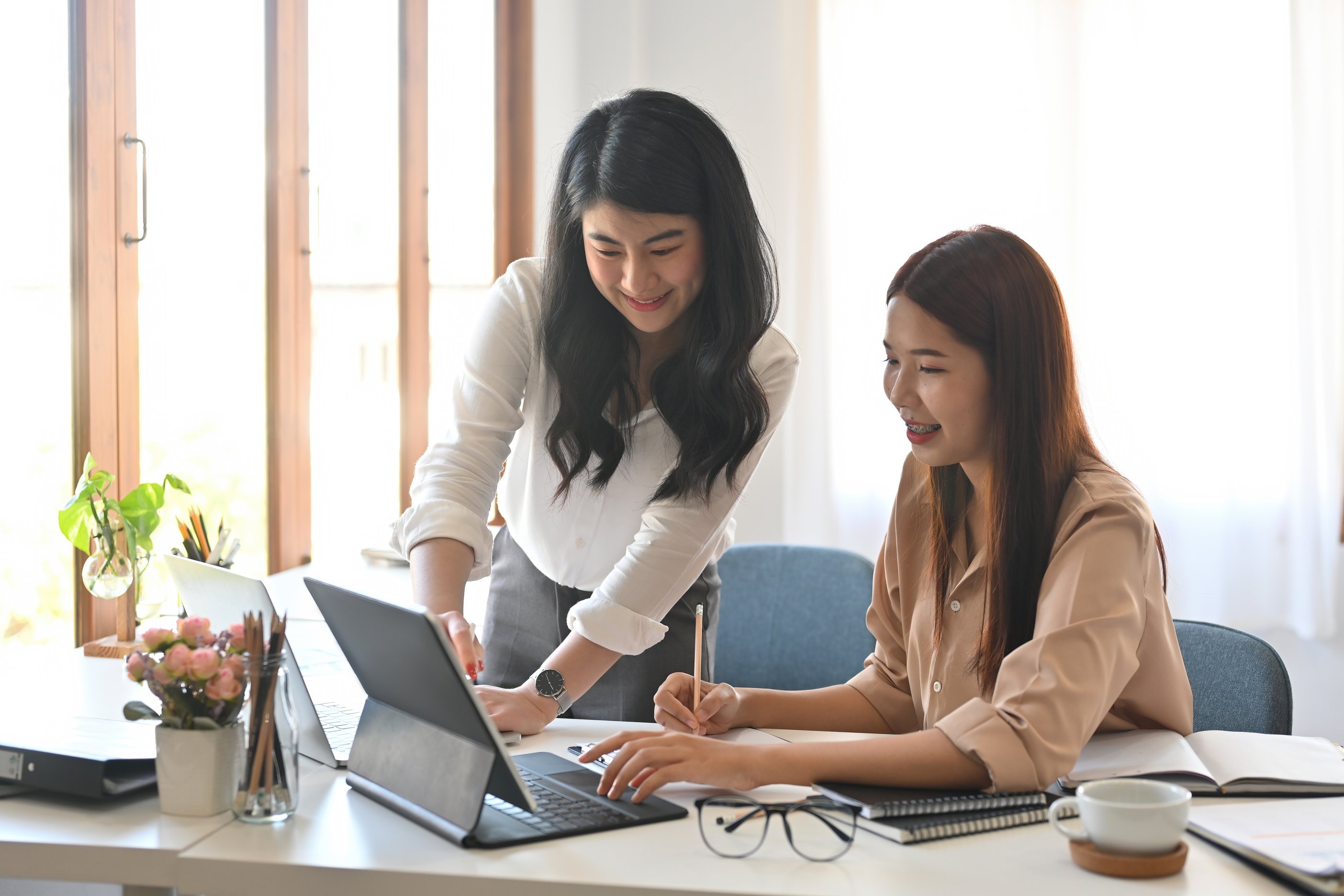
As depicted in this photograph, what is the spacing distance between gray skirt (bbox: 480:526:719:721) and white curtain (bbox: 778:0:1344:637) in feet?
6.77

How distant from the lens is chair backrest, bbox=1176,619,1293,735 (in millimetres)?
1582

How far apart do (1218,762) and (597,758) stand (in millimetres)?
663

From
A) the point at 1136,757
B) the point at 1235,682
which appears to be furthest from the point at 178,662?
the point at 1235,682

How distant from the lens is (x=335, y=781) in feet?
3.94

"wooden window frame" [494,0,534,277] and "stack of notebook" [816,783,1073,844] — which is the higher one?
"wooden window frame" [494,0,534,277]

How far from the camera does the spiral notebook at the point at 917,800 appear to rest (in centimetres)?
107

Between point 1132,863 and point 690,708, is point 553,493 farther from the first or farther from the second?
point 1132,863

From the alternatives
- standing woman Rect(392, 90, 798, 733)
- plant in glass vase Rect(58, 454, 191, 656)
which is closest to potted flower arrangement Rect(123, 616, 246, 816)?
standing woman Rect(392, 90, 798, 733)

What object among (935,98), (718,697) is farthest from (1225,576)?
(718,697)

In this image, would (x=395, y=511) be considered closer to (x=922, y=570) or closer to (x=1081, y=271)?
(x=922, y=570)

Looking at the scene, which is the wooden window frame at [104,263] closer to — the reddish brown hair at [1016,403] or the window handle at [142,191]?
the window handle at [142,191]

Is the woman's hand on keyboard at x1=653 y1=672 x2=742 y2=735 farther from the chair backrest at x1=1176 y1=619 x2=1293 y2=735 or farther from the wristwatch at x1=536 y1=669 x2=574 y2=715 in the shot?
the chair backrest at x1=1176 y1=619 x2=1293 y2=735

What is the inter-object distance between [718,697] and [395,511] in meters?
1.86

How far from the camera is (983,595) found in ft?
4.70
